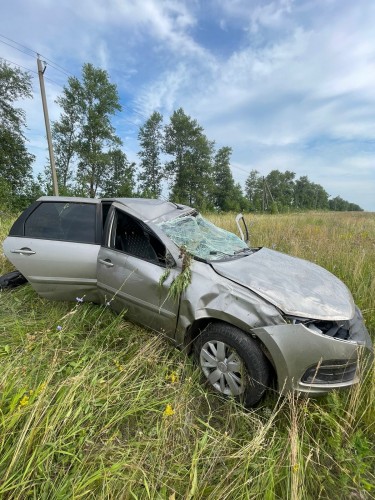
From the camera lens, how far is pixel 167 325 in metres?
2.29

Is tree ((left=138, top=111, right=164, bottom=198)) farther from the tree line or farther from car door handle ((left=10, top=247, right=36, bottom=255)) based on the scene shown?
car door handle ((left=10, top=247, right=36, bottom=255))

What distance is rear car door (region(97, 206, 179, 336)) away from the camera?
228 centimetres

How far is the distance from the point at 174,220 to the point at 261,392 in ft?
5.89

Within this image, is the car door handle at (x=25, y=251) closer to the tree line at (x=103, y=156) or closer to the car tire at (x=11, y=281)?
the car tire at (x=11, y=281)

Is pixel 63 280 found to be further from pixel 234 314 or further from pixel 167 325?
pixel 234 314

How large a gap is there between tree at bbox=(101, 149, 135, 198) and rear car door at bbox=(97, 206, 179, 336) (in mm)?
29426

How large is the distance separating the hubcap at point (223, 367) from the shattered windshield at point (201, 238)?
2.51 feet

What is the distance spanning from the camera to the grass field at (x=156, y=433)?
1.34m

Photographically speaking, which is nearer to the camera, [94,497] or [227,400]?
[94,497]

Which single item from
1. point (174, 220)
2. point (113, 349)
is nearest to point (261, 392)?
point (113, 349)

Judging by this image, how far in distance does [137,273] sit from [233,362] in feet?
3.70

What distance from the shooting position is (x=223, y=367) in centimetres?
194

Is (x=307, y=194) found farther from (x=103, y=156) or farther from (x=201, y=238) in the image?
(x=201, y=238)

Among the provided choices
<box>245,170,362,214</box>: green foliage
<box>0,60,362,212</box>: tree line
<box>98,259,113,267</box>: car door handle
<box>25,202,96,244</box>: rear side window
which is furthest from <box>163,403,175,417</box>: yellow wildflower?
<box>245,170,362,214</box>: green foliage
